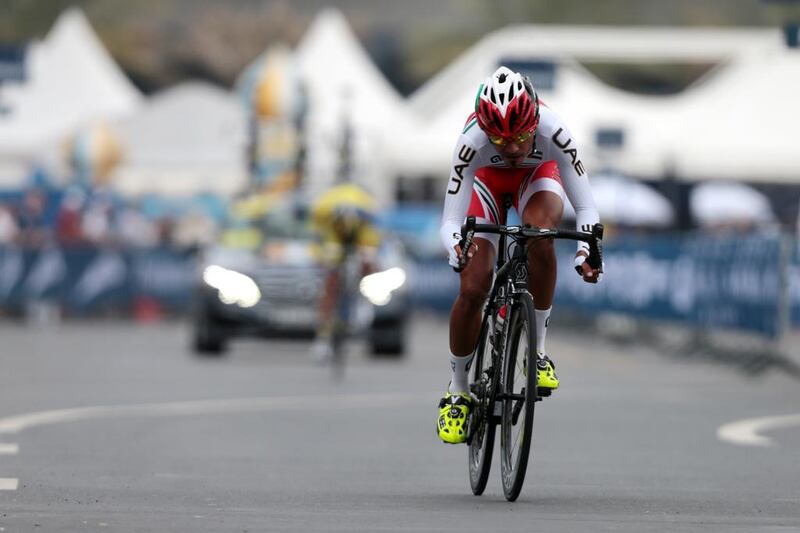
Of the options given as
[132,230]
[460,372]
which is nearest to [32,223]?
[132,230]

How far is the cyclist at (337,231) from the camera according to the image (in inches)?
783

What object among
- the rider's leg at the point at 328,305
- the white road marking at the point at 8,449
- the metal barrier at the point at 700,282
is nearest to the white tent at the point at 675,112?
the metal barrier at the point at 700,282

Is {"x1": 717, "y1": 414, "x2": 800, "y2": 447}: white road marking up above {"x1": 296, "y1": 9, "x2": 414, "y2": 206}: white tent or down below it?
below

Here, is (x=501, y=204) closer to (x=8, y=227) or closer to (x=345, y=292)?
(x=345, y=292)

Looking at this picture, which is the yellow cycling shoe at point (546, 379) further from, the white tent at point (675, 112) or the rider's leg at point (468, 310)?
the white tent at point (675, 112)

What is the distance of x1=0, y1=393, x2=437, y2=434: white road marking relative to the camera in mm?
13352

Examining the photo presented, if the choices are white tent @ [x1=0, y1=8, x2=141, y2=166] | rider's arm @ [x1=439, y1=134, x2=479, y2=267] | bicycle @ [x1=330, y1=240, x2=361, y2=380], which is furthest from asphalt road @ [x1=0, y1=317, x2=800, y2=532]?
white tent @ [x1=0, y1=8, x2=141, y2=166]

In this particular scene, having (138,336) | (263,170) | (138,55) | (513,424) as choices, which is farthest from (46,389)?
(138,55)

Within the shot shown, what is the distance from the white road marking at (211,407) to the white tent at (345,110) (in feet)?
103

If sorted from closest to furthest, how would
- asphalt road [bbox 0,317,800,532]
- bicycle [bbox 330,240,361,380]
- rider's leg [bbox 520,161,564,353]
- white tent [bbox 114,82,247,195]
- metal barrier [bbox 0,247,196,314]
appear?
1. asphalt road [bbox 0,317,800,532]
2. rider's leg [bbox 520,161,564,353]
3. bicycle [bbox 330,240,361,380]
4. metal barrier [bbox 0,247,196,314]
5. white tent [bbox 114,82,247,195]

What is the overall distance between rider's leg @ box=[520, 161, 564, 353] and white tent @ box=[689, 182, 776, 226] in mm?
29918

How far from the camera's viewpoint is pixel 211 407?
14836 mm

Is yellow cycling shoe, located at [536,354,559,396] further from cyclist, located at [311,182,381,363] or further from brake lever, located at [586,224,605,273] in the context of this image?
cyclist, located at [311,182,381,363]

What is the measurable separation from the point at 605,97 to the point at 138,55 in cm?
6652
